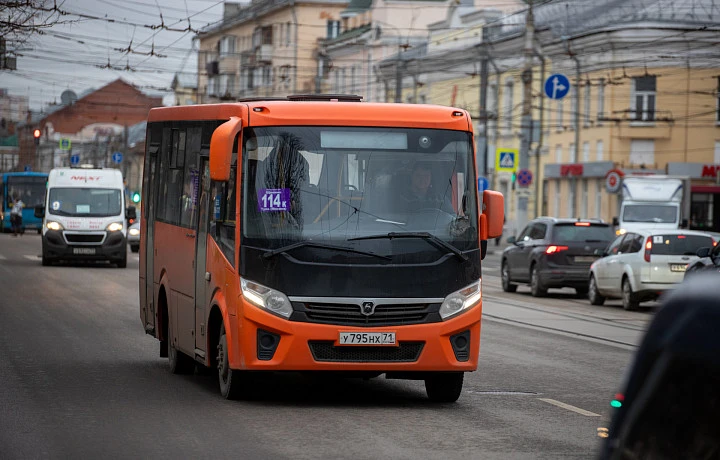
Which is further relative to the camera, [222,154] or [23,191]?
[23,191]

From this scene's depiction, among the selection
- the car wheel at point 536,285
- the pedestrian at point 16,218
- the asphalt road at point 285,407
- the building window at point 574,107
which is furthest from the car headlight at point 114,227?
the building window at point 574,107

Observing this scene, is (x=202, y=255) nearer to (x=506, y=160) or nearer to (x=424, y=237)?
(x=424, y=237)

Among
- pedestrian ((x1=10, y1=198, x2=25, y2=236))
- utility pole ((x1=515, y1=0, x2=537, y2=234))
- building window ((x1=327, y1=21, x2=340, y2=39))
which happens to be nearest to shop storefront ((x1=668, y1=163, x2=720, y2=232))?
utility pole ((x1=515, y1=0, x2=537, y2=234))

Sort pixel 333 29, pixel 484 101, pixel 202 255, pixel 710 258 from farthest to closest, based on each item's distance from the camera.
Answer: pixel 333 29, pixel 484 101, pixel 710 258, pixel 202 255

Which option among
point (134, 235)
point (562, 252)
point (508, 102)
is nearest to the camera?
point (562, 252)

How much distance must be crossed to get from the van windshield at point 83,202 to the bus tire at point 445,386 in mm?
25715

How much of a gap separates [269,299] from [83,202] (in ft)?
86.4

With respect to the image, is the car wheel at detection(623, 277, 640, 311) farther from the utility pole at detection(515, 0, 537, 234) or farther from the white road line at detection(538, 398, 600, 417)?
the utility pole at detection(515, 0, 537, 234)

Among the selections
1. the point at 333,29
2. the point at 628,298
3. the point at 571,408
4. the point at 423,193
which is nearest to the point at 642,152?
the point at 628,298

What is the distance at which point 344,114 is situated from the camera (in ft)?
36.2

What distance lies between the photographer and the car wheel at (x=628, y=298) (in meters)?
26.0

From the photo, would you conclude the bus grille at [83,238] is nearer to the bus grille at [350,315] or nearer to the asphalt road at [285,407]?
the asphalt road at [285,407]

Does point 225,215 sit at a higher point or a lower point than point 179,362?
higher

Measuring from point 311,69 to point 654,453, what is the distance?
99.0 metres
